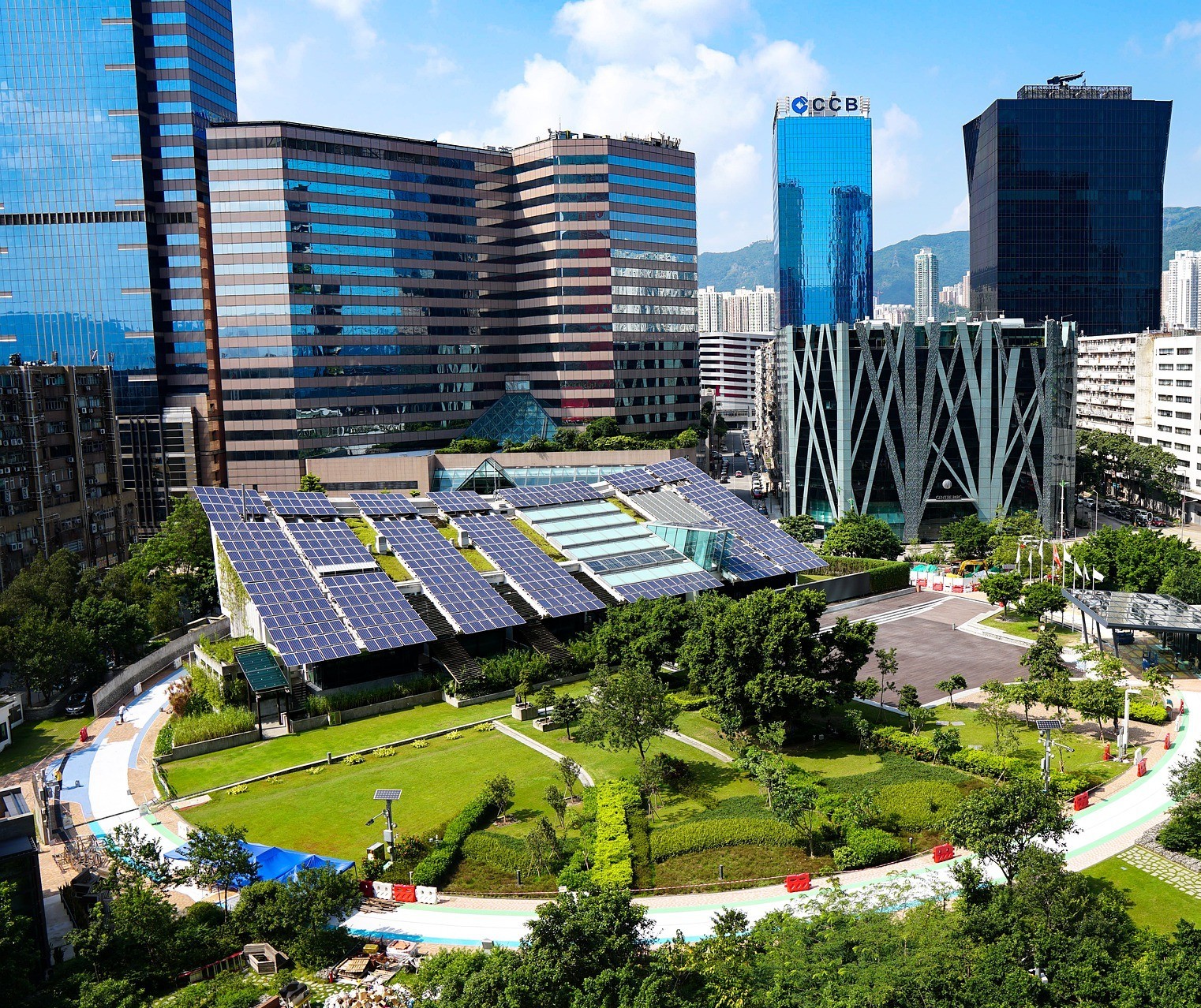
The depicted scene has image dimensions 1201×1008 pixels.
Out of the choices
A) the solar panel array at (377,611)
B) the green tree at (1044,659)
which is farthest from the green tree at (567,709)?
the green tree at (1044,659)

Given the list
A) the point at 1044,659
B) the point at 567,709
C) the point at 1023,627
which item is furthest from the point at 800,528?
the point at 567,709

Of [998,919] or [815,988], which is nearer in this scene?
[815,988]

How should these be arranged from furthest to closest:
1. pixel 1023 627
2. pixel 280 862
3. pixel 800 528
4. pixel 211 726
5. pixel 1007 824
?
Answer: pixel 800 528
pixel 1023 627
pixel 211 726
pixel 280 862
pixel 1007 824

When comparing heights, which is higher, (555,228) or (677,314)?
(555,228)

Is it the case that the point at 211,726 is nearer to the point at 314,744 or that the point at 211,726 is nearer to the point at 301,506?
the point at 314,744

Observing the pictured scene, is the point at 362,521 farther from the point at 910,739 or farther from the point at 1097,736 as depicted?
the point at 1097,736

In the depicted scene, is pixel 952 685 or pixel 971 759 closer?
pixel 971 759

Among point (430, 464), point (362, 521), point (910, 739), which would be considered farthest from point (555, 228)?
point (910, 739)

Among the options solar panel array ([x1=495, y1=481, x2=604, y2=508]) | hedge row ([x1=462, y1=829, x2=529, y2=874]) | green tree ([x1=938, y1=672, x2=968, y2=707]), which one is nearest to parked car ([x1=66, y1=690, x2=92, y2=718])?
hedge row ([x1=462, y1=829, x2=529, y2=874])
